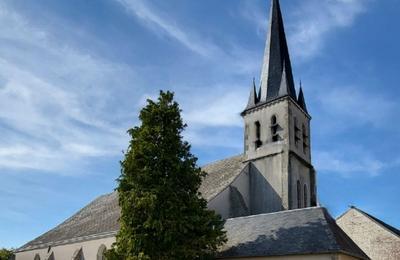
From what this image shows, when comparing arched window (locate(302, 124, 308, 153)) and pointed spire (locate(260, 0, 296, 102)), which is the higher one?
pointed spire (locate(260, 0, 296, 102))

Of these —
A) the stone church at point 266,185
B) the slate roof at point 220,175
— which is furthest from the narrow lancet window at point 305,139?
the slate roof at point 220,175

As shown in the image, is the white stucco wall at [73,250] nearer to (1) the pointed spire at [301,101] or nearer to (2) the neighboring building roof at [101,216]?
(2) the neighboring building roof at [101,216]

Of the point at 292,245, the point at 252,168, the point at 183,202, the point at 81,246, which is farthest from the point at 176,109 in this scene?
the point at 81,246

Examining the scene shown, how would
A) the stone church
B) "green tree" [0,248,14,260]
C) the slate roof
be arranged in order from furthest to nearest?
1. "green tree" [0,248,14,260]
2. the stone church
3. the slate roof

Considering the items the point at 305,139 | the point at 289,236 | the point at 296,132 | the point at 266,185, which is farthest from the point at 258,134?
the point at 289,236

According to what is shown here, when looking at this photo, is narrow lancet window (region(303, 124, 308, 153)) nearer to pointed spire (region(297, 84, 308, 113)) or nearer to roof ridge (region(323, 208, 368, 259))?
pointed spire (region(297, 84, 308, 113))

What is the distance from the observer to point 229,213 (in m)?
21.3

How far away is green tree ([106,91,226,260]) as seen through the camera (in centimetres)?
1469

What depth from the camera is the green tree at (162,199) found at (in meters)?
14.7

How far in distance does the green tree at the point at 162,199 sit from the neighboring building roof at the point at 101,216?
4.84m

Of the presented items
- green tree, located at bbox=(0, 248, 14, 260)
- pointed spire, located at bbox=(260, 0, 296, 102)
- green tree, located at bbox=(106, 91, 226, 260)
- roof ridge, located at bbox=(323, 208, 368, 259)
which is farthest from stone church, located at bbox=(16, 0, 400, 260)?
green tree, located at bbox=(0, 248, 14, 260)

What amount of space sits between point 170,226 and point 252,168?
1028 centimetres

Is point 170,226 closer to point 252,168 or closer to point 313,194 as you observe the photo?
point 252,168

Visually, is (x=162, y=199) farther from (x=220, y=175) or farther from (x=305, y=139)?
(x=305, y=139)
